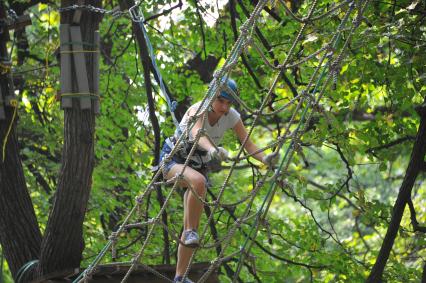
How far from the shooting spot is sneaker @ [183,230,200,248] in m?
5.57

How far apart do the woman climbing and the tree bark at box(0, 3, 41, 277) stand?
130 cm

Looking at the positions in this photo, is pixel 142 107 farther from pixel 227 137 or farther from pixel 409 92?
pixel 409 92

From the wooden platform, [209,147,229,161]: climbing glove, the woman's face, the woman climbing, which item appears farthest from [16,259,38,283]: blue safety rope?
[209,147,229,161]: climbing glove

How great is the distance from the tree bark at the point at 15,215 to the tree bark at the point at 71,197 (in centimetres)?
38

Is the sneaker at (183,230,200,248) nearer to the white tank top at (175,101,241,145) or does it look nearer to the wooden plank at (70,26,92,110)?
the white tank top at (175,101,241,145)

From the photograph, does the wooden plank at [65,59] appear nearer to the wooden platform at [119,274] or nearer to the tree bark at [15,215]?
the tree bark at [15,215]

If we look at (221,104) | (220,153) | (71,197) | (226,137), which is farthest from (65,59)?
(226,137)

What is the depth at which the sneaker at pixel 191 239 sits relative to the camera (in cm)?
557

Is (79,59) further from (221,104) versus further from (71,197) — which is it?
(221,104)

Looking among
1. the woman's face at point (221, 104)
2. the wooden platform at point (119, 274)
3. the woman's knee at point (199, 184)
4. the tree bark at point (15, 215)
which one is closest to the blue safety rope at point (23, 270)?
the tree bark at point (15, 215)

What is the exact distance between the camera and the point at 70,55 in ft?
21.5

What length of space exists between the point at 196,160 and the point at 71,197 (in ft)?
3.14

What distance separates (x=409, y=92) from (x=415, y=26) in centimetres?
96

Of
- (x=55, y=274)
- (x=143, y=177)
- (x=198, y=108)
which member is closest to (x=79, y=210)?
(x=55, y=274)
